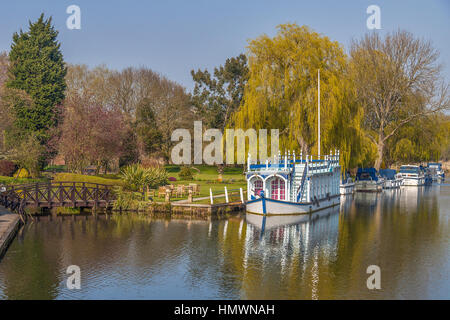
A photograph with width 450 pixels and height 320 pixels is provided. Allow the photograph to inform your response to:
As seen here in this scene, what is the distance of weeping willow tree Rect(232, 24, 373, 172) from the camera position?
44562mm

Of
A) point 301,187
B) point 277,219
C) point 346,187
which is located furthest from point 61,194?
point 346,187

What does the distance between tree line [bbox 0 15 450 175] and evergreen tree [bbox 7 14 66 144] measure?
137 mm

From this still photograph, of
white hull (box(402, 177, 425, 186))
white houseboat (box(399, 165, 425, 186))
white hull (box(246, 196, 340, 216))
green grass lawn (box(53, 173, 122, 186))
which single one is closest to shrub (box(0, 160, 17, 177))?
green grass lawn (box(53, 173, 122, 186))

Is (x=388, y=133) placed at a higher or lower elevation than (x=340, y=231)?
higher

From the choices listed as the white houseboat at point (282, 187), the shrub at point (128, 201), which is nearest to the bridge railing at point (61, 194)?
the shrub at point (128, 201)

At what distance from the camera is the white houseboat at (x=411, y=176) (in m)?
72.4

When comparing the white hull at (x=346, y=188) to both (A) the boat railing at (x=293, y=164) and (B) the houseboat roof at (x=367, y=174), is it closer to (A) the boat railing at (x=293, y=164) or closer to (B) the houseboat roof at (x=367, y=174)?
(B) the houseboat roof at (x=367, y=174)

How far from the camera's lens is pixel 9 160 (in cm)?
5369

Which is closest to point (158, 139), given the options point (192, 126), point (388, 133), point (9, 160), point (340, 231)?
point (192, 126)

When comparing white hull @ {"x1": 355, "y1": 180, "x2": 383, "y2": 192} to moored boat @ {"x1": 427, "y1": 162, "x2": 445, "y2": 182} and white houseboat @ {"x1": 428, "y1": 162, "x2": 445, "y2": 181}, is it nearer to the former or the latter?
moored boat @ {"x1": 427, "y1": 162, "x2": 445, "y2": 182}

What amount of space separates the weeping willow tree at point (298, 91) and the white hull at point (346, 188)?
28.1ft

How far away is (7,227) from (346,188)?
38.2 metres
